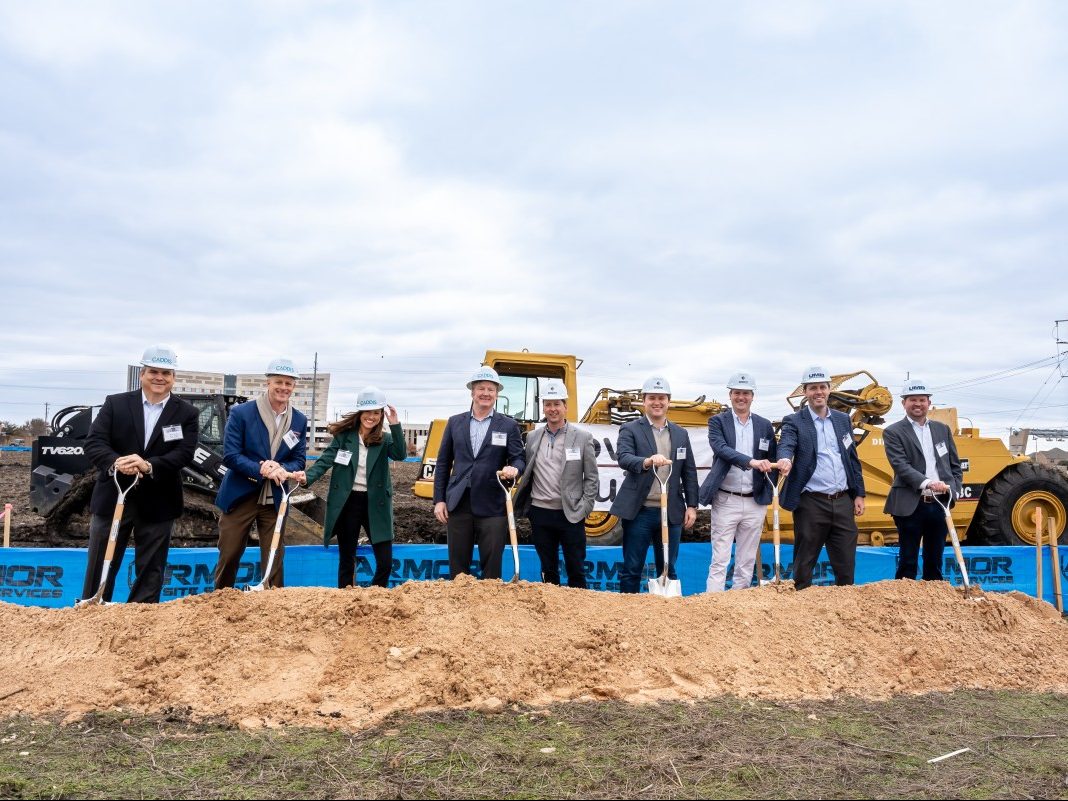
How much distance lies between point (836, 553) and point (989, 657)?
4.06 feet

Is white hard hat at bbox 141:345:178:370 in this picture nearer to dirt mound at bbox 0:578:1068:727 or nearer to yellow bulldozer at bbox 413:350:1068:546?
dirt mound at bbox 0:578:1068:727

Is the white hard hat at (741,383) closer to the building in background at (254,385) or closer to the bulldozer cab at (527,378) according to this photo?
the bulldozer cab at (527,378)

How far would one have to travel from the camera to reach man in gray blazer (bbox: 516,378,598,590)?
5.57 metres

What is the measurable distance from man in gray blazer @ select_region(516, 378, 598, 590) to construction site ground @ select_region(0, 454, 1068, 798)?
819 millimetres

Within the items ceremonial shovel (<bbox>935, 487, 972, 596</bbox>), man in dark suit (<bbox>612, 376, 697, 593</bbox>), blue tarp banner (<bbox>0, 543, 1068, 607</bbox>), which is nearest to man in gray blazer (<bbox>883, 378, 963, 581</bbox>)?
ceremonial shovel (<bbox>935, 487, 972, 596</bbox>)

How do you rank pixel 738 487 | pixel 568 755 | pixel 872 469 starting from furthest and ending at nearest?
pixel 872 469 → pixel 738 487 → pixel 568 755

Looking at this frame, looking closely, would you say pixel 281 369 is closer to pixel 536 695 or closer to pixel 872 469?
pixel 536 695

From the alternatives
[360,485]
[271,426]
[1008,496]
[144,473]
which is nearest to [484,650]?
[360,485]

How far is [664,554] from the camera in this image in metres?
5.61

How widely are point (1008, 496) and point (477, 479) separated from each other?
6801mm

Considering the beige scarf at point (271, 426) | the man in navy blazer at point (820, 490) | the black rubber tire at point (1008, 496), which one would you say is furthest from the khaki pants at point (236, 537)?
the black rubber tire at point (1008, 496)

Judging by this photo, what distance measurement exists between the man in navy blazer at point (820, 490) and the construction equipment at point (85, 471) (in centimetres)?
503

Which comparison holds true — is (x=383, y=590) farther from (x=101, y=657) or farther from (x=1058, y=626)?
(x=1058, y=626)

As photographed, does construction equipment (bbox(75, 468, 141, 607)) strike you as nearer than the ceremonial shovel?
Yes
